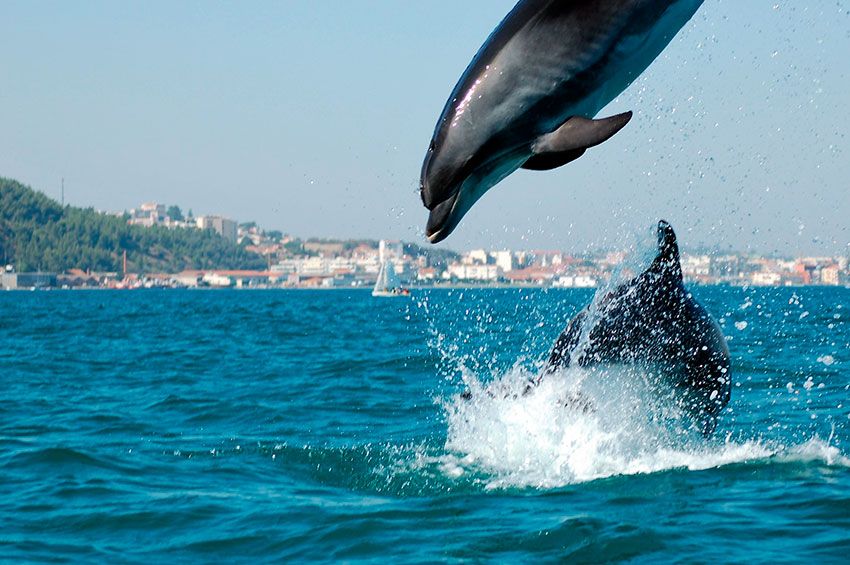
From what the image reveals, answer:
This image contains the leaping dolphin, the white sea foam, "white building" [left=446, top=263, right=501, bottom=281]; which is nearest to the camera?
the leaping dolphin

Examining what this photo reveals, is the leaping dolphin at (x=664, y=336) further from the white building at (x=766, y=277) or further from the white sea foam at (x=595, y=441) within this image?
the white building at (x=766, y=277)

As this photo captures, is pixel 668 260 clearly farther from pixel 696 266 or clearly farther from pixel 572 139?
pixel 696 266

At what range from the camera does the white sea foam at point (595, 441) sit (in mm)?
11070

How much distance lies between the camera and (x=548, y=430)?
11562 millimetres

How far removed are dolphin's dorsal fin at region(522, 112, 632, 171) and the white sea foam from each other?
553cm

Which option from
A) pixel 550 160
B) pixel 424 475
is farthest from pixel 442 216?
pixel 424 475

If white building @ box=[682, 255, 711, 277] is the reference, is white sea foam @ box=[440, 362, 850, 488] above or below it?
below

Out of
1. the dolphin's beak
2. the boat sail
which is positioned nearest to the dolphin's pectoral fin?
the dolphin's beak

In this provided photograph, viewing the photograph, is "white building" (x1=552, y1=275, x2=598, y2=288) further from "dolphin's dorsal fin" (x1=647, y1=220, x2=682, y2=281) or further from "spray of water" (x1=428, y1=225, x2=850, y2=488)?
"dolphin's dorsal fin" (x1=647, y1=220, x2=682, y2=281)

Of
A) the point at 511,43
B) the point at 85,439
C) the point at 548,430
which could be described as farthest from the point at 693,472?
the point at 85,439

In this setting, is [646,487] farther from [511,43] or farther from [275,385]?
[275,385]

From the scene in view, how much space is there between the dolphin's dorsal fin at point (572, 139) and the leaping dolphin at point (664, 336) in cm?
508

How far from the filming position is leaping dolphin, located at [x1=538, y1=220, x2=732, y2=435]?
10.6 m

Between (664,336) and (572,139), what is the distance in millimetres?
5445
